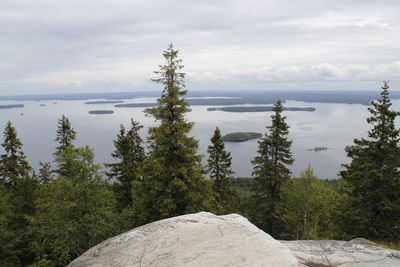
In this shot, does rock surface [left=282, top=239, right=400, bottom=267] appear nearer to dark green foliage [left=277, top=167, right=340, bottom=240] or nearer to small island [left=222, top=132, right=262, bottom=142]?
dark green foliage [left=277, top=167, right=340, bottom=240]

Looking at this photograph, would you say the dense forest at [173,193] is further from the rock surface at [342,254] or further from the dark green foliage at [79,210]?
the rock surface at [342,254]

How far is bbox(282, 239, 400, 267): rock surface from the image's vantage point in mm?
11359

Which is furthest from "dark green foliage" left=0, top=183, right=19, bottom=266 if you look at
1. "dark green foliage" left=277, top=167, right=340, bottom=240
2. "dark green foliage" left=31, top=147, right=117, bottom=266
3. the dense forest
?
"dark green foliage" left=277, top=167, right=340, bottom=240

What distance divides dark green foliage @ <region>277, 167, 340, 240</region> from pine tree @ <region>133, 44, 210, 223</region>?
8710 millimetres

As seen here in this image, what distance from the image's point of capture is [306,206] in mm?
26016

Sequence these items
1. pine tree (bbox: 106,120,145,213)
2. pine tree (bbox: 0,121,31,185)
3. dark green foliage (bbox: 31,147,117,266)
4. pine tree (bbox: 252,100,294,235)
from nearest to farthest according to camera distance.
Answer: dark green foliage (bbox: 31,147,117,266), pine tree (bbox: 252,100,294,235), pine tree (bbox: 0,121,31,185), pine tree (bbox: 106,120,145,213)

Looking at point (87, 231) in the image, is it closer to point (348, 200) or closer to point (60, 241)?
point (60, 241)

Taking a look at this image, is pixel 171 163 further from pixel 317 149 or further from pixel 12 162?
pixel 317 149

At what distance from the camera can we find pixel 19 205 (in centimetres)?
2909

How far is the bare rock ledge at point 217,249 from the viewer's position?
10133 mm

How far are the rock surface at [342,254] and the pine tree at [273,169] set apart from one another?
1530 centimetres

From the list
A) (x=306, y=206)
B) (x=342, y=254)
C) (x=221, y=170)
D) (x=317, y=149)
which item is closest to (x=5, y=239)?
(x=221, y=170)

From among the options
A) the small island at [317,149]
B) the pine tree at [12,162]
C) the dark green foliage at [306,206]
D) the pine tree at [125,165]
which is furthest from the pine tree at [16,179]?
the small island at [317,149]

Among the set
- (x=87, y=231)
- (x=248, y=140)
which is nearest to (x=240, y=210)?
(x=87, y=231)
